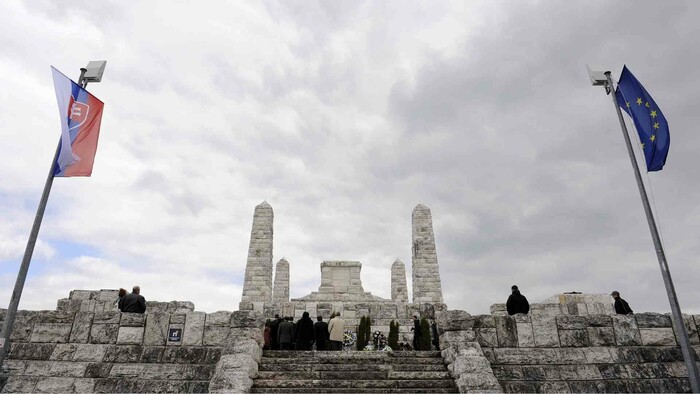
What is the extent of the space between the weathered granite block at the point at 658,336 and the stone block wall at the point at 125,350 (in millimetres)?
7992

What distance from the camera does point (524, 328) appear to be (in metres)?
9.66

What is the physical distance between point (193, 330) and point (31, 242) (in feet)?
11.4

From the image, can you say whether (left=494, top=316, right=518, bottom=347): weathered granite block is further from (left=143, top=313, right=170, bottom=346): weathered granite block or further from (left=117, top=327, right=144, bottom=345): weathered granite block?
(left=117, top=327, right=144, bottom=345): weathered granite block

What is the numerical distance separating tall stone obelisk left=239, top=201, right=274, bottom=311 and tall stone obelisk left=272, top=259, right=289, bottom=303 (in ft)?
13.9

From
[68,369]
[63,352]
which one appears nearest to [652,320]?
[68,369]

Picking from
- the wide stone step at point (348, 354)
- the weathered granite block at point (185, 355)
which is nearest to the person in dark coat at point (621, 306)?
the wide stone step at point (348, 354)

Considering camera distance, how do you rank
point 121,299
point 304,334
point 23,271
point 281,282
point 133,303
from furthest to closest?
point 281,282 < point 304,334 < point 121,299 < point 133,303 < point 23,271

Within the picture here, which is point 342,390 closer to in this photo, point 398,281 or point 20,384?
point 20,384

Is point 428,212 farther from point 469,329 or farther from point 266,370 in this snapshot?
point 266,370

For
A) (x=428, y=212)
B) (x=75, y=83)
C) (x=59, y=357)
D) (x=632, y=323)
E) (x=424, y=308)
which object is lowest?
(x=59, y=357)

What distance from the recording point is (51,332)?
961 centimetres

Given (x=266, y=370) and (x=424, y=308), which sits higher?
(x=424, y=308)

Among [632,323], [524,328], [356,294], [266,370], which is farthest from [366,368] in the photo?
[356,294]

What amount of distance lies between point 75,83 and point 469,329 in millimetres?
9495
